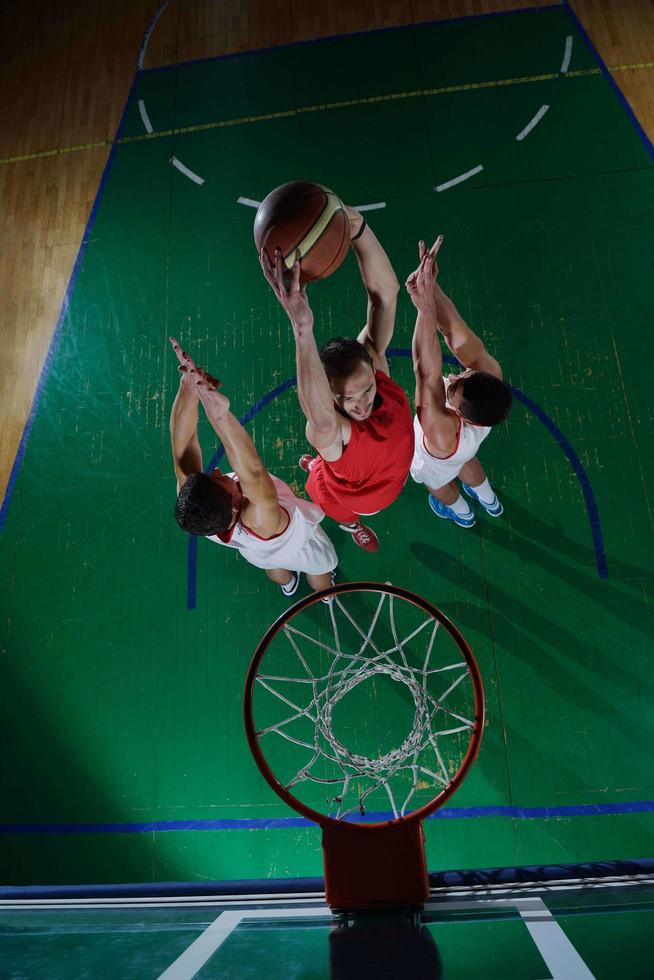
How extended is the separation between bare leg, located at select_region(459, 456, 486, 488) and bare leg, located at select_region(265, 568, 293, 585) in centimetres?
120

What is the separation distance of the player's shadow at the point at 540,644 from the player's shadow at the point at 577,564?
269 millimetres

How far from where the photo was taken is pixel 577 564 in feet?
13.4

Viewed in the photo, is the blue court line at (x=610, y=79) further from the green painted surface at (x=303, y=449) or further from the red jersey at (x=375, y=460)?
the red jersey at (x=375, y=460)

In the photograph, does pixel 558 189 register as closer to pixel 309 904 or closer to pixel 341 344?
pixel 341 344

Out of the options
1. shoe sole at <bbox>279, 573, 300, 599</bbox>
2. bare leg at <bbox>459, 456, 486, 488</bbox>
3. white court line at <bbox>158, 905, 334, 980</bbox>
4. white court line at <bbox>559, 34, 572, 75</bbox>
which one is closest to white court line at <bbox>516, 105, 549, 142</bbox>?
white court line at <bbox>559, 34, 572, 75</bbox>

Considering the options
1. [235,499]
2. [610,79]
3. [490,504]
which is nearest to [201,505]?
[235,499]

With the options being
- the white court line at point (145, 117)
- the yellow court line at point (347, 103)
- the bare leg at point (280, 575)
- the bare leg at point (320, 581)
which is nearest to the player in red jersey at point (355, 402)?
the bare leg at point (320, 581)

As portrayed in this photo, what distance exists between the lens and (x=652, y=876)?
8.68ft

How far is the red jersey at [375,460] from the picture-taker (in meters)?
3.04

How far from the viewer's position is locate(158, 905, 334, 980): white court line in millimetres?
2076

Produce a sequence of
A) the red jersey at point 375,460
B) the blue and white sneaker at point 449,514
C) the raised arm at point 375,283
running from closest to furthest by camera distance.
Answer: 1. the red jersey at point 375,460
2. the raised arm at point 375,283
3. the blue and white sneaker at point 449,514

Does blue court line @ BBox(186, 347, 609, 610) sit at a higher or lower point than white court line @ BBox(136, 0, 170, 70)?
lower

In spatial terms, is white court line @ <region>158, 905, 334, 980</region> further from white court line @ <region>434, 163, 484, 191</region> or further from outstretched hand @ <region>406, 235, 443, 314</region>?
white court line @ <region>434, 163, 484, 191</region>

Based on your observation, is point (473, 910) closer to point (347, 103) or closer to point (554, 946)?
point (554, 946)
